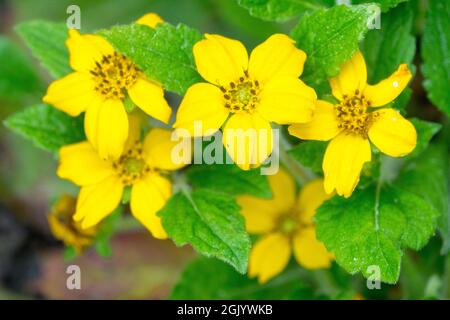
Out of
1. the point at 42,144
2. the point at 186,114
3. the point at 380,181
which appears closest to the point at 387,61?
the point at 380,181

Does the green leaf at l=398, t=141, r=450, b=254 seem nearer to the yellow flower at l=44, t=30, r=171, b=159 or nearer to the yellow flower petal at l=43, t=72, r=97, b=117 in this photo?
the yellow flower at l=44, t=30, r=171, b=159

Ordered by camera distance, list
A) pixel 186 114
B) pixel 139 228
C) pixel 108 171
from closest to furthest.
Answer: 1. pixel 186 114
2. pixel 108 171
3. pixel 139 228

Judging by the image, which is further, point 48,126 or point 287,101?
point 48,126

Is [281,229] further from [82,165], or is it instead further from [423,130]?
[82,165]

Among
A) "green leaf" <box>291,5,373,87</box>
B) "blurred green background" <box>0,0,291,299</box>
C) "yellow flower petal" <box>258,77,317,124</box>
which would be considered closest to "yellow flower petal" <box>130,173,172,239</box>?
"yellow flower petal" <box>258,77,317,124</box>

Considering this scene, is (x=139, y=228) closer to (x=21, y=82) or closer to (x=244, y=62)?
(x=21, y=82)

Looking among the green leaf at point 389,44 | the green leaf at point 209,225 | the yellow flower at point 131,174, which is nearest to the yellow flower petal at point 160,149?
the yellow flower at point 131,174

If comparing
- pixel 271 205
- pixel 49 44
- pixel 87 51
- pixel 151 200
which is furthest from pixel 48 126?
pixel 271 205
